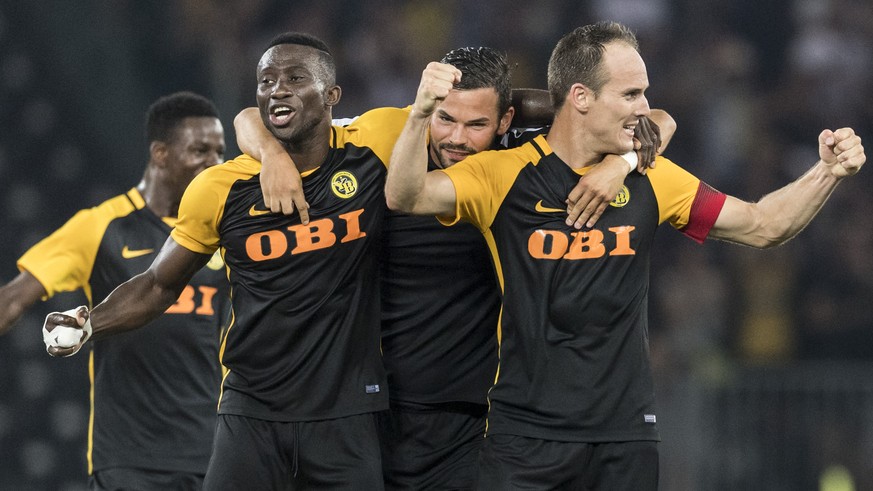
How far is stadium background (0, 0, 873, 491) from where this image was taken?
8883 mm

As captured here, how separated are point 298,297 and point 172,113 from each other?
6.66ft

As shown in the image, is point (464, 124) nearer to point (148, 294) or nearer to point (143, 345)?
point (148, 294)

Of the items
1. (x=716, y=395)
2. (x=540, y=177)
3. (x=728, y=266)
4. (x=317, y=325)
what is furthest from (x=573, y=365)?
(x=728, y=266)

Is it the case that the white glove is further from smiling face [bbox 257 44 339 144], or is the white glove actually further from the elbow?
the elbow

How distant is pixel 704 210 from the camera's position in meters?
4.45

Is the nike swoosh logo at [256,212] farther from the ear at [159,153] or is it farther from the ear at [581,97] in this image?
the ear at [159,153]

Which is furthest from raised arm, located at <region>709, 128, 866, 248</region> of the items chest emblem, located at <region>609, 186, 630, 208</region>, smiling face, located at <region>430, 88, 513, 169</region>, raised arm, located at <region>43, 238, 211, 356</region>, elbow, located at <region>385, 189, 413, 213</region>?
raised arm, located at <region>43, 238, 211, 356</region>

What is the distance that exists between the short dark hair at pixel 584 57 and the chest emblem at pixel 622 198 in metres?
0.35

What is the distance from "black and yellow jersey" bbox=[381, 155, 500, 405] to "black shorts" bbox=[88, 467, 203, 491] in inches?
51.8

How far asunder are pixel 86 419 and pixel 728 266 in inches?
197

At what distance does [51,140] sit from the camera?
10.5 meters

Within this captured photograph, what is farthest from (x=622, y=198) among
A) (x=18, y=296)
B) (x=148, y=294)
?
(x=18, y=296)

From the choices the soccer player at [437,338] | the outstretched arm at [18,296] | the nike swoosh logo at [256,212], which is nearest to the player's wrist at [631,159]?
the soccer player at [437,338]

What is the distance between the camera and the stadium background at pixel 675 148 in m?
8.88
